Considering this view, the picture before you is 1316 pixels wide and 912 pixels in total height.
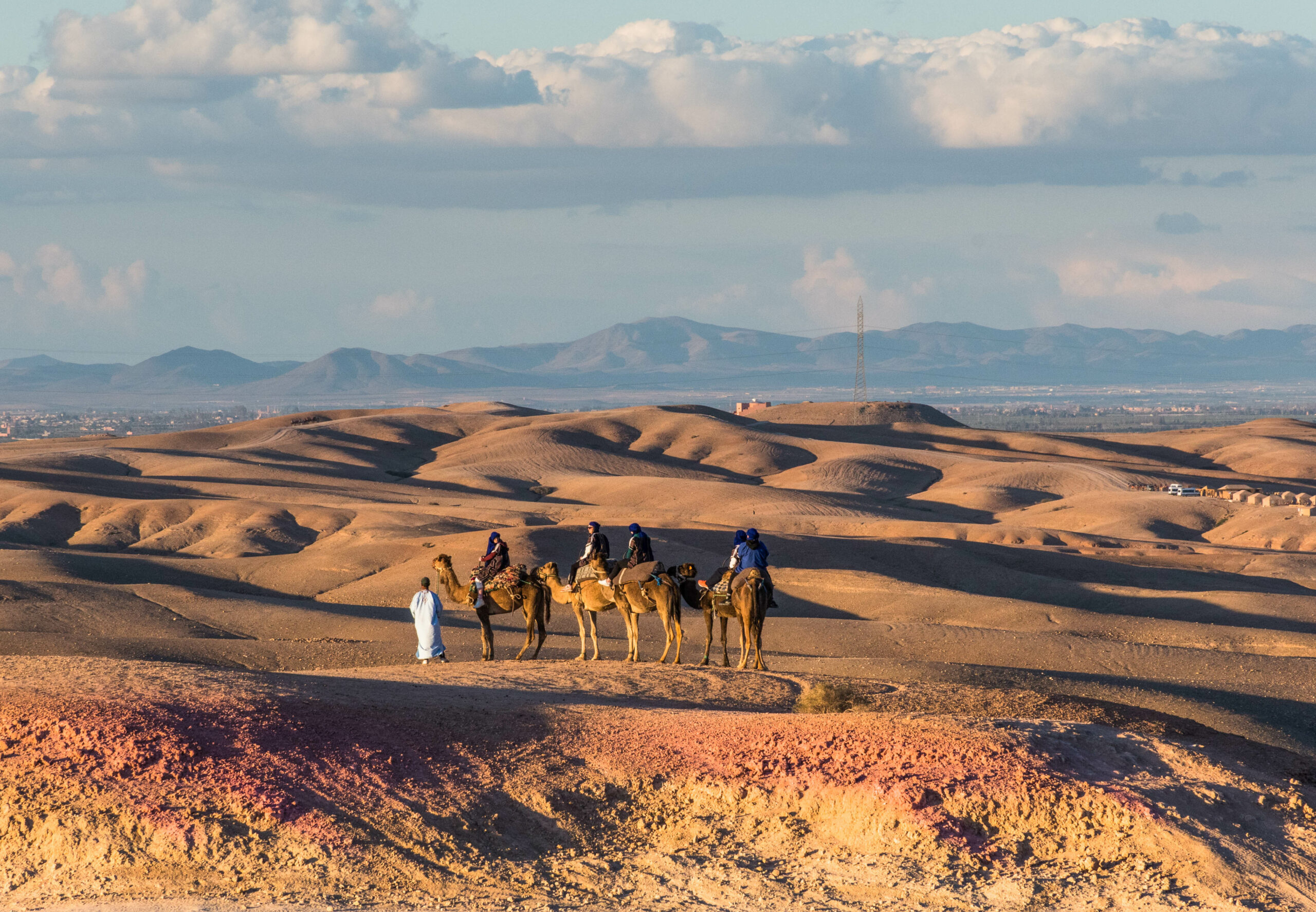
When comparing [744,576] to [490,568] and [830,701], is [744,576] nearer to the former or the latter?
[830,701]

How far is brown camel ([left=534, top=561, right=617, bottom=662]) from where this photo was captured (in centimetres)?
1998

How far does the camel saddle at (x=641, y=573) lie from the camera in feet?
64.6

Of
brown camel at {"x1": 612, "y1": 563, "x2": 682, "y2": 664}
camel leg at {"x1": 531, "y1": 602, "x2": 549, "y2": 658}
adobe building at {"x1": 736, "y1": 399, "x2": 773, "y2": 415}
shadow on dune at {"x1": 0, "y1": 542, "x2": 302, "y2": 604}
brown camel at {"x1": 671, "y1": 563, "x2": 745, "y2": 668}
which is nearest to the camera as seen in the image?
brown camel at {"x1": 671, "y1": 563, "x2": 745, "y2": 668}

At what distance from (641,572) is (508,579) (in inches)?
73.7

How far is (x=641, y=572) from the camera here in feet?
65.0

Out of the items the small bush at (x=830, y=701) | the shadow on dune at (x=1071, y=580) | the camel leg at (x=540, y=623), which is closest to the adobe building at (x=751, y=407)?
the shadow on dune at (x=1071, y=580)

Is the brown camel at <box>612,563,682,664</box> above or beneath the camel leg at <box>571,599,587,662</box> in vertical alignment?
above

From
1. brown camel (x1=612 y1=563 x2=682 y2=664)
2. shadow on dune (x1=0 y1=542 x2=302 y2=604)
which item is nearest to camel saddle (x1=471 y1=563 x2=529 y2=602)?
brown camel (x1=612 y1=563 x2=682 y2=664)

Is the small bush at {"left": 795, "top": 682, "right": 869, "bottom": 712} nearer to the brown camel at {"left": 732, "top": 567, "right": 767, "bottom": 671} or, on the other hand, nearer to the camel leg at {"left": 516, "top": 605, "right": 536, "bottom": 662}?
the brown camel at {"left": 732, "top": 567, "right": 767, "bottom": 671}

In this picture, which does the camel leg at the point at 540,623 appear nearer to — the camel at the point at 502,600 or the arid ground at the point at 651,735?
the camel at the point at 502,600

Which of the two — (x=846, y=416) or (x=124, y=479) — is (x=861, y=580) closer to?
(x=124, y=479)

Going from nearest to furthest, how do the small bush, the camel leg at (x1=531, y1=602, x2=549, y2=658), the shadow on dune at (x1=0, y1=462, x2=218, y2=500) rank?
the small bush < the camel leg at (x1=531, y1=602, x2=549, y2=658) < the shadow on dune at (x1=0, y1=462, x2=218, y2=500)

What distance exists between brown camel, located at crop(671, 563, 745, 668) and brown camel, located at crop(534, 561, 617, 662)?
3.23ft

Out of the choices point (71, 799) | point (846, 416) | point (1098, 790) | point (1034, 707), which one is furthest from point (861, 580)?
point (846, 416)
